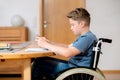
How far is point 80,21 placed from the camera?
6.31 feet

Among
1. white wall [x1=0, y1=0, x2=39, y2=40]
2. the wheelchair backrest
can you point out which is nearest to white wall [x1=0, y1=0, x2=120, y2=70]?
white wall [x1=0, y1=0, x2=39, y2=40]

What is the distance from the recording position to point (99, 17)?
4.83m

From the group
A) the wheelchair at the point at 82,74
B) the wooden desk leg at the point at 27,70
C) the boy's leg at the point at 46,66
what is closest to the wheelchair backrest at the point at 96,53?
the wheelchair at the point at 82,74

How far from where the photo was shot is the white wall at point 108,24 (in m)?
4.80

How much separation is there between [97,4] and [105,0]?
0.56ft

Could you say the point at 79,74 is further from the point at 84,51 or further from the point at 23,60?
the point at 23,60

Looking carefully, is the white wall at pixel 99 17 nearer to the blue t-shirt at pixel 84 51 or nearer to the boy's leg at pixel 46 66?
the boy's leg at pixel 46 66

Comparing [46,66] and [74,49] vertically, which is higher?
[74,49]

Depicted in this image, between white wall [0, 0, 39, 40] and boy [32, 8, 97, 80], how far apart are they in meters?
2.72

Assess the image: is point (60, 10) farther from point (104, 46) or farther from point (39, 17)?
point (104, 46)

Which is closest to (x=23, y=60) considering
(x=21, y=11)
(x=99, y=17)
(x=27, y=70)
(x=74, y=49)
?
(x=27, y=70)

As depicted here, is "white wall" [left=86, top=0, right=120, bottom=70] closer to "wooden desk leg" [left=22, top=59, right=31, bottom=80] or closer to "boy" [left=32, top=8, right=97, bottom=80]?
"boy" [left=32, top=8, right=97, bottom=80]

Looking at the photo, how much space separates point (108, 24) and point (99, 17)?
0.22 m

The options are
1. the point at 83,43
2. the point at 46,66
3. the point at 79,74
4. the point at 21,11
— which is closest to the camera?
the point at 79,74
